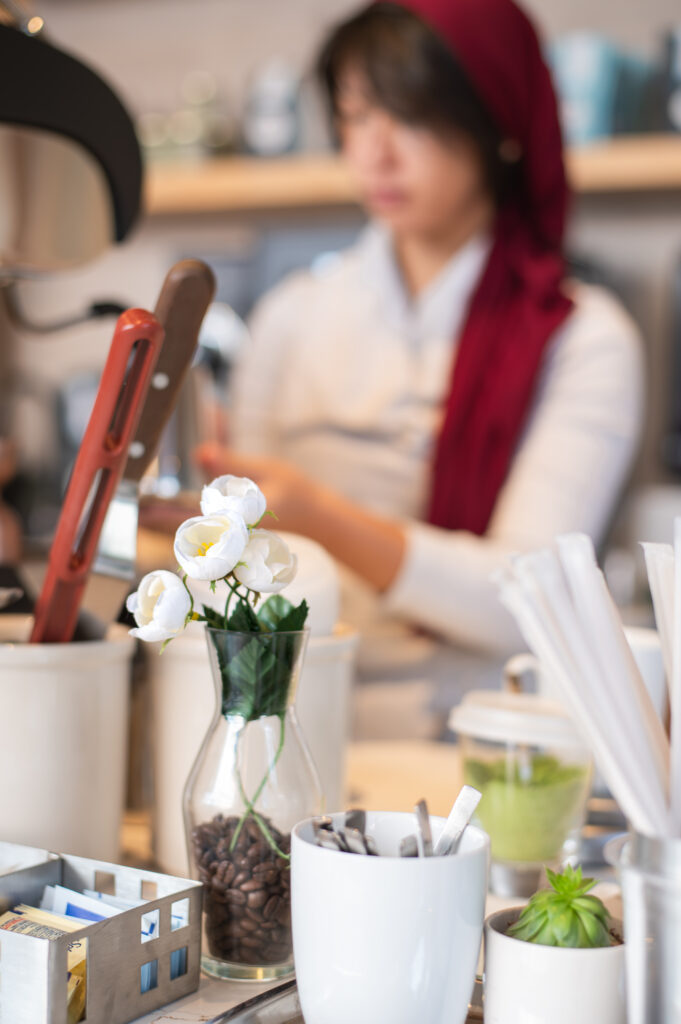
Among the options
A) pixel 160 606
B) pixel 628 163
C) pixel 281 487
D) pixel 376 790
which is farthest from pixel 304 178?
pixel 160 606

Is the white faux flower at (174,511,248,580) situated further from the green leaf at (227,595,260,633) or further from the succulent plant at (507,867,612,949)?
the succulent plant at (507,867,612,949)

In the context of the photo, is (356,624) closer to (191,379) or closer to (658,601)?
(191,379)

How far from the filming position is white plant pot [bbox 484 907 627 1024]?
1.24 ft

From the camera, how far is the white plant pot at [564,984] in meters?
0.38

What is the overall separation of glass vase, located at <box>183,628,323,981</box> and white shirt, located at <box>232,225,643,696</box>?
691 millimetres

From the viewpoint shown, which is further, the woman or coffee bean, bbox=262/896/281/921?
the woman

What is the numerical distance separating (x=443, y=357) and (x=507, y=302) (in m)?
0.11

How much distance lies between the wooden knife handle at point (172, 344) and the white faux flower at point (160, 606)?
0.36 ft

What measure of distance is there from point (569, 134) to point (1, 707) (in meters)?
1.54

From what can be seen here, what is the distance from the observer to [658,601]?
39cm

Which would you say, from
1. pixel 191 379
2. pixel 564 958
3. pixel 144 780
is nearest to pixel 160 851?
pixel 144 780

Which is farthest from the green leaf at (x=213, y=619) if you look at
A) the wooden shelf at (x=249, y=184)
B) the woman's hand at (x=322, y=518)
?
the wooden shelf at (x=249, y=184)

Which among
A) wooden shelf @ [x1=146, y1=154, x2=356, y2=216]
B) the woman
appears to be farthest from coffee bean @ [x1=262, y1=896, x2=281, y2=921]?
wooden shelf @ [x1=146, y1=154, x2=356, y2=216]

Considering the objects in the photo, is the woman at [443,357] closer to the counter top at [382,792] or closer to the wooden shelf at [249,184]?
the counter top at [382,792]
